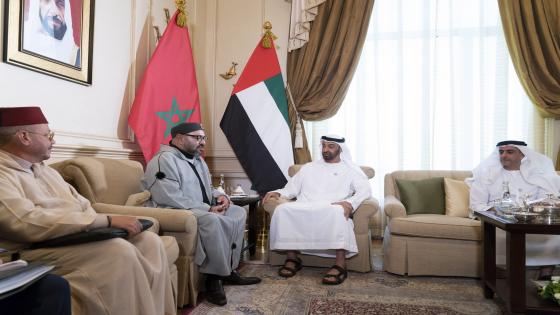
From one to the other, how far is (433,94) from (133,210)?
3.22 meters

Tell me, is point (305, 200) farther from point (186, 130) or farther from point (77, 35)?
point (77, 35)

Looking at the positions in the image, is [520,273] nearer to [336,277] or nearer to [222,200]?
[336,277]

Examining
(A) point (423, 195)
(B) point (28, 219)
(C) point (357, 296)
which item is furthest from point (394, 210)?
(B) point (28, 219)

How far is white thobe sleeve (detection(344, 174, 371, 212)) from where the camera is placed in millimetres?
3328

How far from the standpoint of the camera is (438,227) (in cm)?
315

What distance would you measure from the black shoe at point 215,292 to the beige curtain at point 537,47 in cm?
338

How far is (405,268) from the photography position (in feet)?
10.5

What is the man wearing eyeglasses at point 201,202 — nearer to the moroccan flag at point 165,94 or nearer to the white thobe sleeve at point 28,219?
the moroccan flag at point 165,94

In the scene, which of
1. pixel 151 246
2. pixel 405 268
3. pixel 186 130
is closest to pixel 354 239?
pixel 405 268

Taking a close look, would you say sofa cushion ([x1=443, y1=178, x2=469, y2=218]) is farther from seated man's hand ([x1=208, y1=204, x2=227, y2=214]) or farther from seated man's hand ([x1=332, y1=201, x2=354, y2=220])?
seated man's hand ([x1=208, y1=204, x2=227, y2=214])

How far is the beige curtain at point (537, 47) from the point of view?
3996 millimetres

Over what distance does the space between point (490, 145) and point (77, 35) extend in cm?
379

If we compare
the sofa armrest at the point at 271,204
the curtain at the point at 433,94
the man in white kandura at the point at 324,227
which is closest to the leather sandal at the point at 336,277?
the man in white kandura at the point at 324,227

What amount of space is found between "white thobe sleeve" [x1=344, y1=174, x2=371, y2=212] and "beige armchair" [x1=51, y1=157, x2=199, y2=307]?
137 centimetres
